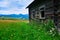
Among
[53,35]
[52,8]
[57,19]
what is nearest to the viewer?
[53,35]

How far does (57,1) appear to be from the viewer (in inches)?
380

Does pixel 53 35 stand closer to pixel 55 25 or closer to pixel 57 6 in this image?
pixel 55 25

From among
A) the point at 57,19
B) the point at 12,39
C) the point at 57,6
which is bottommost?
the point at 12,39

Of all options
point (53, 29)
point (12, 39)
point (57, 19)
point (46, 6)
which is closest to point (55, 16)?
point (57, 19)

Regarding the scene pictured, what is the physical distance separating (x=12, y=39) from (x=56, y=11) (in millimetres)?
3210

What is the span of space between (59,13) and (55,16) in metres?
0.52

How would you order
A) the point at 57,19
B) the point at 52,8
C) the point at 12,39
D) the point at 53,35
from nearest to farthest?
the point at 12,39
the point at 53,35
the point at 57,19
the point at 52,8

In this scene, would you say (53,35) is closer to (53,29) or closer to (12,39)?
(53,29)

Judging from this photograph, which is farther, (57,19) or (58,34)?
(57,19)

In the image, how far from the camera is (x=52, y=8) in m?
10.2

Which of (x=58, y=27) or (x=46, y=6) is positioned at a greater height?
(x=46, y=6)

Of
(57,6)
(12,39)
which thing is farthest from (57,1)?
(12,39)

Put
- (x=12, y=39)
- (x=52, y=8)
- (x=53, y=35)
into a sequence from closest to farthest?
(x=12, y=39) < (x=53, y=35) < (x=52, y=8)

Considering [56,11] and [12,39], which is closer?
[12,39]
